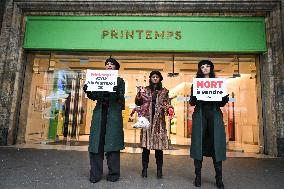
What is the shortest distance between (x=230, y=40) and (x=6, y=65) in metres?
6.87

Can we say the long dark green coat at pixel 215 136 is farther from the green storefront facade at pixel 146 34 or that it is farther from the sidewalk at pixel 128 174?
the green storefront facade at pixel 146 34

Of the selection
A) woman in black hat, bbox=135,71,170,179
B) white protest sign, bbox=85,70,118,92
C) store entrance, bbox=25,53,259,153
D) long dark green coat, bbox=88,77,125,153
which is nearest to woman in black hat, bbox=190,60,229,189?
woman in black hat, bbox=135,71,170,179

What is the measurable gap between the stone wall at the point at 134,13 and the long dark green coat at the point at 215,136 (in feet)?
13.4

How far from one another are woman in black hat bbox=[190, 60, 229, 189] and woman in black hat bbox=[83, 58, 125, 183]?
114 cm

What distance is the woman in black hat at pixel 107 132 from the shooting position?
3.77 meters

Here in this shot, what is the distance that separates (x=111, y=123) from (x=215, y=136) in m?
1.56

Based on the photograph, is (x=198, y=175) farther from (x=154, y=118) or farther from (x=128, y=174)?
(x=128, y=174)

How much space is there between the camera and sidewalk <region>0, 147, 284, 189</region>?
358cm

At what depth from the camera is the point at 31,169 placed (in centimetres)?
443

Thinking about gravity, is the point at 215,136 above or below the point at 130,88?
below

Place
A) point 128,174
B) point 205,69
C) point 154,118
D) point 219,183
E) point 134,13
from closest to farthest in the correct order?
point 219,183 → point 205,69 → point 154,118 → point 128,174 → point 134,13

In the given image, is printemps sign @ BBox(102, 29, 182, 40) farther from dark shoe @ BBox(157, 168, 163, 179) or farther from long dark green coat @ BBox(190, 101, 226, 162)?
dark shoe @ BBox(157, 168, 163, 179)

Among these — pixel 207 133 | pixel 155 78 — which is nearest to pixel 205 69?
pixel 155 78

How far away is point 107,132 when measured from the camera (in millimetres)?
3832
